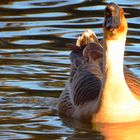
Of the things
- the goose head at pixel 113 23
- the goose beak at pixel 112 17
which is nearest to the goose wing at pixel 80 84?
the goose head at pixel 113 23

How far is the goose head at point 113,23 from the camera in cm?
1107

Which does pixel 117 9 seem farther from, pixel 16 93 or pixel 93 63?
pixel 16 93

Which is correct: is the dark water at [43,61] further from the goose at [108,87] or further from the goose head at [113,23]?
the goose head at [113,23]

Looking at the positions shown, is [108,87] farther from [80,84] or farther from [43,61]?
[43,61]

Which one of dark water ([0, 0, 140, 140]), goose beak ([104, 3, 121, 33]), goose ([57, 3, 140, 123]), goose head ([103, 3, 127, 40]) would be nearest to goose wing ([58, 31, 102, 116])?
goose ([57, 3, 140, 123])

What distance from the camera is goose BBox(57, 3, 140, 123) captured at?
11.2m

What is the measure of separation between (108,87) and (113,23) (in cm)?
79

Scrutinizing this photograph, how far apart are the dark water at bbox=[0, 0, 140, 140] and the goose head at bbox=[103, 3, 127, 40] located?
1.11m

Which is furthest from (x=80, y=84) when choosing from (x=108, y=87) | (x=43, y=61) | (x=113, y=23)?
(x=43, y=61)

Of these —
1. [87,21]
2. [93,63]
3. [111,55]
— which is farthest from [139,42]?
[111,55]

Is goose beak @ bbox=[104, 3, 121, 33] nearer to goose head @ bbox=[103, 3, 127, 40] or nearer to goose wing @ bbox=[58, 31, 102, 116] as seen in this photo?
goose head @ bbox=[103, 3, 127, 40]

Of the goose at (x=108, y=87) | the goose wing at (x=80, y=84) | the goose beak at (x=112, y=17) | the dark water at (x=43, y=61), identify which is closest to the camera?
the goose beak at (x=112, y=17)

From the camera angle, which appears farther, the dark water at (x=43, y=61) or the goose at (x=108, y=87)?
the dark water at (x=43, y=61)

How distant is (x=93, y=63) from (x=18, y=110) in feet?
3.86
